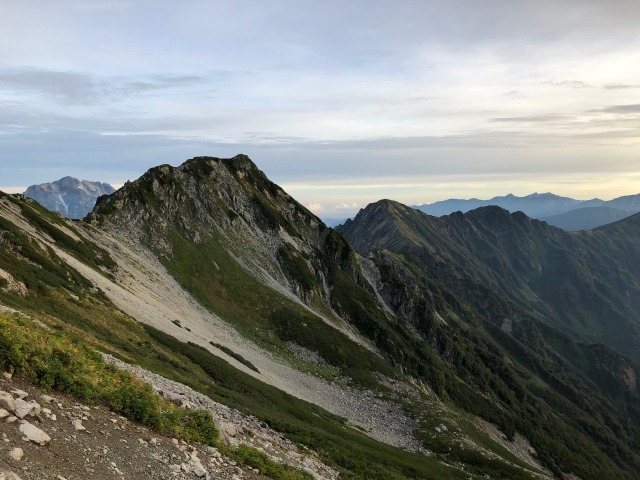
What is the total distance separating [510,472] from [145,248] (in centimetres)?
8033

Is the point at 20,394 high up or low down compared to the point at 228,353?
up

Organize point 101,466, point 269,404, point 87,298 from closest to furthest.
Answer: point 101,466 < point 269,404 < point 87,298

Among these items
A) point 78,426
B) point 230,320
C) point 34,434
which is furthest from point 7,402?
point 230,320

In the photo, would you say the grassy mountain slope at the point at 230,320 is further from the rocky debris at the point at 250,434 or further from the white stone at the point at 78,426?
the white stone at the point at 78,426

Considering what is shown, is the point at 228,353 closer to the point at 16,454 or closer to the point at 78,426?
the point at 78,426

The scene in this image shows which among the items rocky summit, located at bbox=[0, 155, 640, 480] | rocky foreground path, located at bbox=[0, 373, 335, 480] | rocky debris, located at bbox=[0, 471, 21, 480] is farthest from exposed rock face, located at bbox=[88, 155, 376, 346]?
rocky debris, located at bbox=[0, 471, 21, 480]

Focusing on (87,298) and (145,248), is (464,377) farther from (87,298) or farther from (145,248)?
(87,298)

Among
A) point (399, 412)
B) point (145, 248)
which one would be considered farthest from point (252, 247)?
point (399, 412)

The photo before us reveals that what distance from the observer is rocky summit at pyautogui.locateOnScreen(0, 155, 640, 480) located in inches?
657

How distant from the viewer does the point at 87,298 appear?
2087 inches

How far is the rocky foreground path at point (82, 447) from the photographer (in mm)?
12695

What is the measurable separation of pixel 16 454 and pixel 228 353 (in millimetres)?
55193

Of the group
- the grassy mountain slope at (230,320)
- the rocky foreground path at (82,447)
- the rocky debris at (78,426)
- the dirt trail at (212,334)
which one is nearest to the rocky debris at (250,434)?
the rocky foreground path at (82,447)

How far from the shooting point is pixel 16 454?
1227 centimetres
